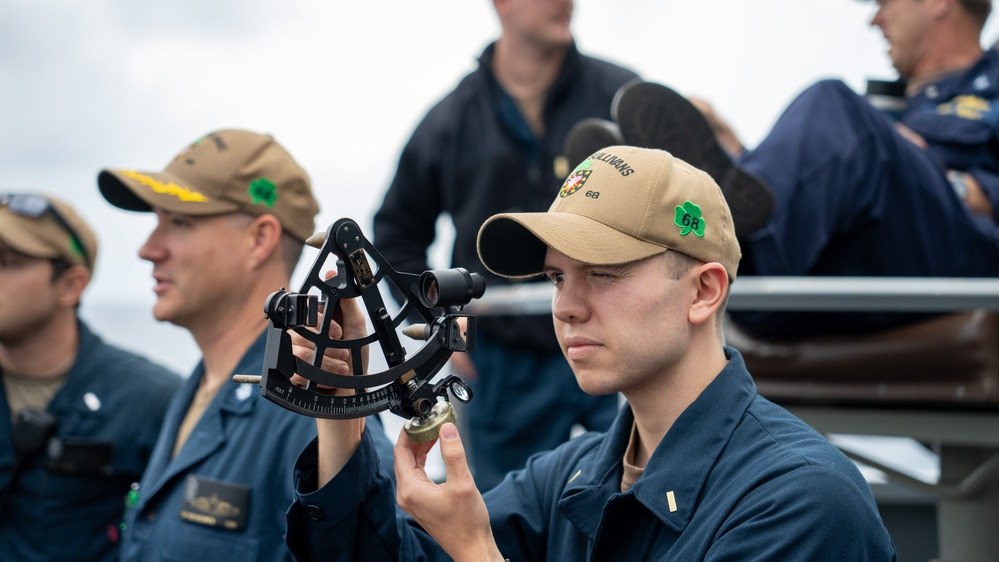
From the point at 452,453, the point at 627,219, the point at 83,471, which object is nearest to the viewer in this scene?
the point at 452,453

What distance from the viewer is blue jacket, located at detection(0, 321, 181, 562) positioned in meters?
3.58

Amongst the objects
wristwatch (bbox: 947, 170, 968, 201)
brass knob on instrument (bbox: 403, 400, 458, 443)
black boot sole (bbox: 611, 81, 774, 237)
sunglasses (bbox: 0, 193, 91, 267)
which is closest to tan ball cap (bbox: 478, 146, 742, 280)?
brass knob on instrument (bbox: 403, 400, 458, 443)

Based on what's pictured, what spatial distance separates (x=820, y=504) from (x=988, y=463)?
6.60 feet

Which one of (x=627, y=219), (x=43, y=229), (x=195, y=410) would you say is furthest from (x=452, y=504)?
(x=43, y=229)

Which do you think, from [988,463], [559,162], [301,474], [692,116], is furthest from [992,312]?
[301,474]

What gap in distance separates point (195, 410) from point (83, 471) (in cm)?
92

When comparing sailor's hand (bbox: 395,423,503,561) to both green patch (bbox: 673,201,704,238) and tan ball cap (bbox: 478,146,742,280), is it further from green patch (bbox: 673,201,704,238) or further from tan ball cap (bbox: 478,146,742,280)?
green patch (bbox: 673,201,704,238)

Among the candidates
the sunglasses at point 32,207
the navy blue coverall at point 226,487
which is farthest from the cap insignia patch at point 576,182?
the sunglasses at point 32,207

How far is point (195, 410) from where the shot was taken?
294 cm

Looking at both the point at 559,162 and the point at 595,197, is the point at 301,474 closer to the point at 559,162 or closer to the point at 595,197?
the point at 595,197

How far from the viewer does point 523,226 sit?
195 cm

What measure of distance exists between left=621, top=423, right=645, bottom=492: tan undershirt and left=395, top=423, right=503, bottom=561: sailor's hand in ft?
0.94

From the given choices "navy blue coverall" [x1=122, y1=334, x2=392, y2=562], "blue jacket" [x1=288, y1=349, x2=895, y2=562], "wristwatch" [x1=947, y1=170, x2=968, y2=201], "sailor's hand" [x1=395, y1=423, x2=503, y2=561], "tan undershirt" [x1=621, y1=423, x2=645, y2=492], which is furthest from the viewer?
"wristwatch" [x1=947, y1=170, x2=968, y2=201]

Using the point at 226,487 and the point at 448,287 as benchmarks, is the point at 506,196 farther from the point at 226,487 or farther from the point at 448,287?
the point at 448,287
